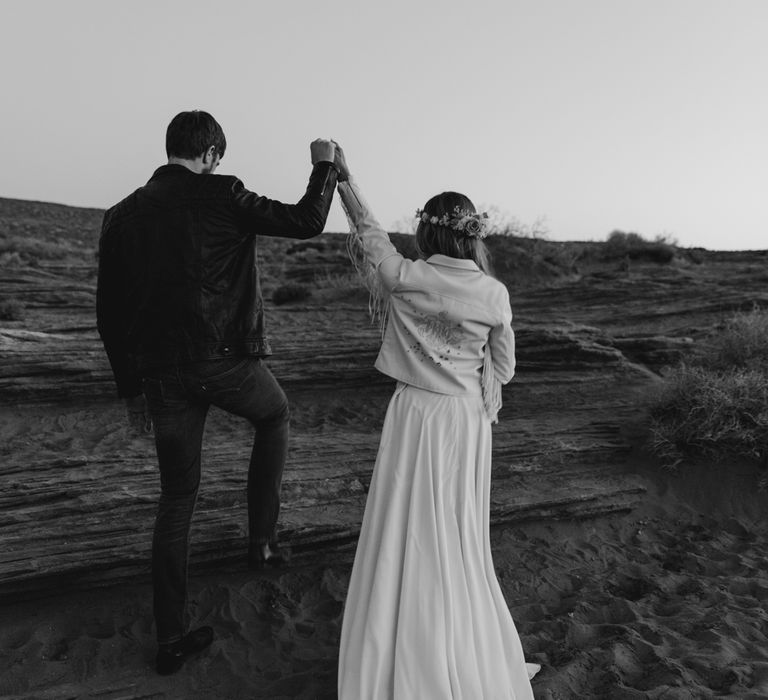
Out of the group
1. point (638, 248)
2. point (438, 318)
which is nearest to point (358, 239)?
point (438, 318)

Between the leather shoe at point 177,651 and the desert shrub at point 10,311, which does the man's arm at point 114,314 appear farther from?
the desert shrub at point 10,311

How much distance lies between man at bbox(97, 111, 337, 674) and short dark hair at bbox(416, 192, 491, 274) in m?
0.49

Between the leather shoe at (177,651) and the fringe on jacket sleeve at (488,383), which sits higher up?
the fringe on jacket sleeve at (488,383)

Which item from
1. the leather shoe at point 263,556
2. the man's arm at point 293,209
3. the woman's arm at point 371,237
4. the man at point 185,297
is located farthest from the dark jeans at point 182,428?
the woman's arm at point 371,237

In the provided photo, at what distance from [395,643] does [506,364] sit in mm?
1388

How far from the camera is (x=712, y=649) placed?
12.2ft

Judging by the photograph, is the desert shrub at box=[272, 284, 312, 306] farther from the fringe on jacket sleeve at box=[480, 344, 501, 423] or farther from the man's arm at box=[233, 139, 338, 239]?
the fringe on jacket sleeve at box=[480, 344, 501, 423]

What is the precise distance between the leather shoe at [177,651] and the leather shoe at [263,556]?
460 mm

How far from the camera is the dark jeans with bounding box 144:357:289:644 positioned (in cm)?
304

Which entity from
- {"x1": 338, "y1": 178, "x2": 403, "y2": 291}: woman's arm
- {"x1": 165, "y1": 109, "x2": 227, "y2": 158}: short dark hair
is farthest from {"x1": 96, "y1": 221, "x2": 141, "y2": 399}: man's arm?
{"x1": 338, "y1": 178, "x2": 403, "y2": 291}: woman's arm

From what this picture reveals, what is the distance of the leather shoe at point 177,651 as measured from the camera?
3367mm

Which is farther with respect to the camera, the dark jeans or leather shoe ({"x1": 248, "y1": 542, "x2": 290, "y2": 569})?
leather shoe ({"x1": 248, "y1": 542, "x2": 290, "y2": 569})

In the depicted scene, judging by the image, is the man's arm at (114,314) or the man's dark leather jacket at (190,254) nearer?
the man's dark leather jacket at (190,254)

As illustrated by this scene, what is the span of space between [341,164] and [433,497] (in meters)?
1.67
